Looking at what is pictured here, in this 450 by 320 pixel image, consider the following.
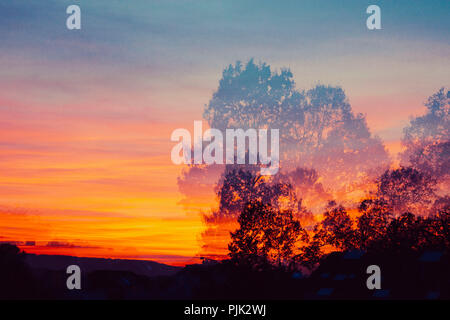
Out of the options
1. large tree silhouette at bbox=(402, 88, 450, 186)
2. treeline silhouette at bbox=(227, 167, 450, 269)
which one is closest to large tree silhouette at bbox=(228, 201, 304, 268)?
treeline silhouette at bbox=(227, 167, 450, 269)

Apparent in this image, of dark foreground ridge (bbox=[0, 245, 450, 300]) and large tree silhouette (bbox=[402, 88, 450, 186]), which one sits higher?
large tree silhouette (bbox=[402, 88, 450, 186])

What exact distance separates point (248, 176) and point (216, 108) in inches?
464

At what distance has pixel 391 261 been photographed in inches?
2736

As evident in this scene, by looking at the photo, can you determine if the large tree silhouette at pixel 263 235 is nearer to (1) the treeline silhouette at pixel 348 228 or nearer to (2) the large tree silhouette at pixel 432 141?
(1) the treeline silhouette at pixel 348 228

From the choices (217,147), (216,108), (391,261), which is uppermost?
(216,108)

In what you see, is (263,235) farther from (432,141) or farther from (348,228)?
(432,141)

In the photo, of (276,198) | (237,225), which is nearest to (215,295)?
(237,225)

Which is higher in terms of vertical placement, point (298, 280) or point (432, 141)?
point (432, 141)

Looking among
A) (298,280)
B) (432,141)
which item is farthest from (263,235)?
(432,141)

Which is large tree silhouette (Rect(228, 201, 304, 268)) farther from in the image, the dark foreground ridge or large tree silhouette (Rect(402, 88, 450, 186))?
large tree silhouette (Rect(402, 88, 450, 186))

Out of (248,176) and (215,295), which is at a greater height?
(248,176)

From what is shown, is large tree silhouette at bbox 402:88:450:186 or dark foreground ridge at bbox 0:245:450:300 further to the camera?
large tree silhouette at bbox 402:88:450:186

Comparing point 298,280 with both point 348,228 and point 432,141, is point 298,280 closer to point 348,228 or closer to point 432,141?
point 348,228
